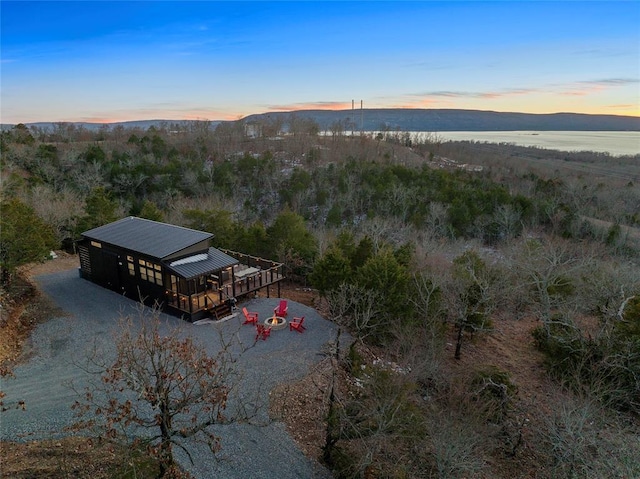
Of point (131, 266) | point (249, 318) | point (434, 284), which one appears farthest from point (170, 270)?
point (434, 284)

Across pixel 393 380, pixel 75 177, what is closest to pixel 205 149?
pixel 75 177

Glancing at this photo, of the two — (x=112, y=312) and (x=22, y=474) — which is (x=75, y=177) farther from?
(x=22, y=474)

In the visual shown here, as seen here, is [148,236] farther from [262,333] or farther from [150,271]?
[262,333]

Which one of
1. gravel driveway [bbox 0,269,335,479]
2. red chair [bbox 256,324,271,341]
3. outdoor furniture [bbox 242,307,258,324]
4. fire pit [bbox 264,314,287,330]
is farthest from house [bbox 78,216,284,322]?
red chair [bbox 256,324,271,341]

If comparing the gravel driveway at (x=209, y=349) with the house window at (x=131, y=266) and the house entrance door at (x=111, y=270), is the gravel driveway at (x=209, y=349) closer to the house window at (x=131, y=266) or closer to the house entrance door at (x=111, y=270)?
the house entrance door at (x=111, y=270)

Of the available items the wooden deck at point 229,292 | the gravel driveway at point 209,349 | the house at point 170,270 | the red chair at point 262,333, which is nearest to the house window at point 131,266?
the house at point 170,270

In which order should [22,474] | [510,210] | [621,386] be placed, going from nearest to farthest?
1. [22,474]
2. [621,386]
3. [510,210]

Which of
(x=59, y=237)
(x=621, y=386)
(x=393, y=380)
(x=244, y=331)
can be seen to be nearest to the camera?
(x=393, y=380)
